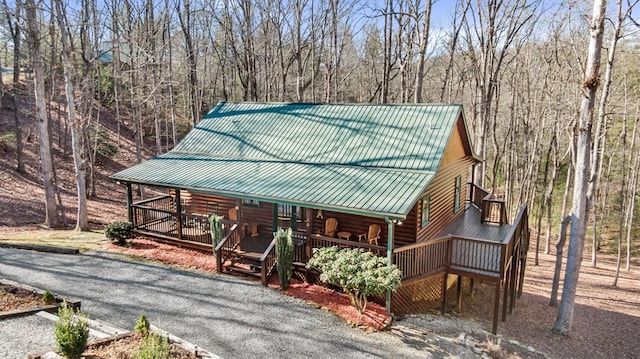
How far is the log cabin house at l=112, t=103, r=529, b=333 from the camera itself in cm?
1117

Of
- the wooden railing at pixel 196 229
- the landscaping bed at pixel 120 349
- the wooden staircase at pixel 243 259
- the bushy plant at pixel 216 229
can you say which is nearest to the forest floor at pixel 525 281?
the wooden staircase at pixel 243 259

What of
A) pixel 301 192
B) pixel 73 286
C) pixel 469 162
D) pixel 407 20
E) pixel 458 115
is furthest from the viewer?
pixel 407 20

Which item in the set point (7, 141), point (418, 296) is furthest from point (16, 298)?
point (7, 141)

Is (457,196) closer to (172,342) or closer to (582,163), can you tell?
(582,163)

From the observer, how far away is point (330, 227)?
12945 millimetres

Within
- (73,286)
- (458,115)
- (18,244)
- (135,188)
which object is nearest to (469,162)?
(458,115)

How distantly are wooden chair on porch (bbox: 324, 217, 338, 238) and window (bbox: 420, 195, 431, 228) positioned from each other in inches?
106

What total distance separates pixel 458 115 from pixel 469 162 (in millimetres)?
4561

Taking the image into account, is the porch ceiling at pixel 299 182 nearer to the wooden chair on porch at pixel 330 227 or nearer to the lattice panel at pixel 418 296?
the wooden chair on porch at pixel 330 227

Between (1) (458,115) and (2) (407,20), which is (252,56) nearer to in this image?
(2) (407,20)

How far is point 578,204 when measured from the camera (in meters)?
11.9

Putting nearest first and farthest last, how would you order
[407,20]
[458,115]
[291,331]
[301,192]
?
[291,331]
[301,192]
[458,115]
[407,20]

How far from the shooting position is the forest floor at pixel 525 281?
12.9m

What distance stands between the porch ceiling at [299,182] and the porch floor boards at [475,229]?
12.5 ft
